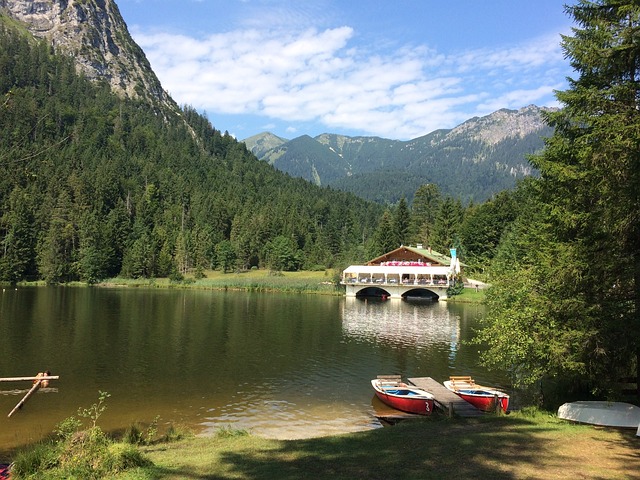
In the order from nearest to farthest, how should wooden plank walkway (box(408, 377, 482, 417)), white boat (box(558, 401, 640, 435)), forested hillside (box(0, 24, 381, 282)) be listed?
white boat (box(558, 401, 640, 435))
wooden plank walkway (box(408, 377, 482, 417))
forested hillside (box(0, 24, 381, 282))

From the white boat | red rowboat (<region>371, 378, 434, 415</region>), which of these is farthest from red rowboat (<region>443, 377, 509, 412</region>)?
the white boat

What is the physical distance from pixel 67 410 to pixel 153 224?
10779 cm

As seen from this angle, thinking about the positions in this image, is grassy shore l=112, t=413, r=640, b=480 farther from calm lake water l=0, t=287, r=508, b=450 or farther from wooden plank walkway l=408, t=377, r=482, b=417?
calm lake water l=0, t=287, r=508, b=450

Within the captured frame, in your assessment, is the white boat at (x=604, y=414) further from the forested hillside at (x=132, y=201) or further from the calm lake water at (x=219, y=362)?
the forested hillside at (x=132, y=201)

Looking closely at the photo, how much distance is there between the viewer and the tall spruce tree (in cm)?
1248

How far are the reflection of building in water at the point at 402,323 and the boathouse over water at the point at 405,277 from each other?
701cm

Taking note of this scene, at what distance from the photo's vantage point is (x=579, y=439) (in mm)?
10758

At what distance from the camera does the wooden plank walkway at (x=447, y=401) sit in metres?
16.7

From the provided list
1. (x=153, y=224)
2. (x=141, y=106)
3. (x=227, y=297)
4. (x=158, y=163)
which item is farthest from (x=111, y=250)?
(x=141, y=106)

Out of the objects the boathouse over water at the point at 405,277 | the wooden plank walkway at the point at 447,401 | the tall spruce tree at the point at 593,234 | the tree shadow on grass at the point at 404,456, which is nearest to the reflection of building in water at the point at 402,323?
the boathouse over water at the point at 405,277

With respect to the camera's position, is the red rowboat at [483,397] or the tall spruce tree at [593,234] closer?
the tall spruce tree at [593,234]

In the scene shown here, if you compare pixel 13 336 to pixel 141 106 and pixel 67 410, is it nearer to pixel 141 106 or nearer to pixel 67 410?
pixel 67 410

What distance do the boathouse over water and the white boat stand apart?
60.3 metres

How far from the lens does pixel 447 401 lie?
61.1 feet
